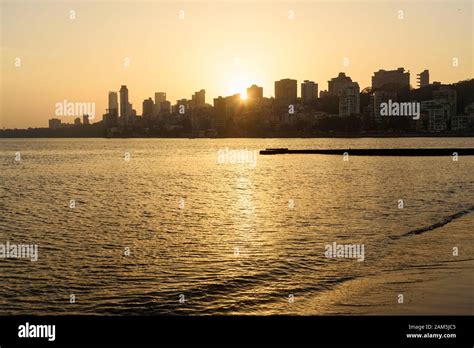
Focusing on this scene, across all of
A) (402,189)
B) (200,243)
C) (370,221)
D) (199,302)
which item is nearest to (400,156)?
(402,189)

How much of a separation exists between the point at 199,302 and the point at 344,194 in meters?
34.9

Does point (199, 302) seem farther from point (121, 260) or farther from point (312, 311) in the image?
point (121, 260)

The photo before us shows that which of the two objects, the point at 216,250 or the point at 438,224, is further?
the point at 438,224

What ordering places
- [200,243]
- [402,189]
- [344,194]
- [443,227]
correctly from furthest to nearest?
[402,189] → [344,194] → [443,227] → [200,243]

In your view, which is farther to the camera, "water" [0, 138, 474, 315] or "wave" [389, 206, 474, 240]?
"wave" [389, 206, 474, 240]

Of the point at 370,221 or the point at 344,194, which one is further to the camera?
the point at 344,194

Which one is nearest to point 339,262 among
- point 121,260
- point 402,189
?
point 121,260

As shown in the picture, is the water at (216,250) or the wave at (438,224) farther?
→ the wave at (438,224)

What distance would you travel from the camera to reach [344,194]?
47781 mm
